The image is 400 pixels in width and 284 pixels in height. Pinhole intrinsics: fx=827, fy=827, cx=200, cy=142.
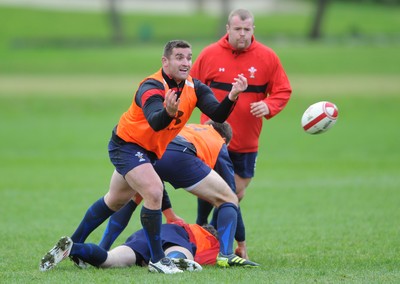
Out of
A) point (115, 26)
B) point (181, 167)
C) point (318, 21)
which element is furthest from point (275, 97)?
point (115, 26)

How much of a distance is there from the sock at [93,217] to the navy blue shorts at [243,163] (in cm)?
206

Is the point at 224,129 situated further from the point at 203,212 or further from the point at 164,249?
the point at 164,249

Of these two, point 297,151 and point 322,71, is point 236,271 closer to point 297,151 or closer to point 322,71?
point 297,151

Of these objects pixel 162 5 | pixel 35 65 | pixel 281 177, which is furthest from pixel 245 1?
pixel 281 177

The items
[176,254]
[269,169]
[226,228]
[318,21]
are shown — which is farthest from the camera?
[318,21]

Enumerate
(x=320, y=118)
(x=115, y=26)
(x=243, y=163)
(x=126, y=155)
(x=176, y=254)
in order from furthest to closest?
(x=115, y=26), (x=243, y=163), (x=320, y=118), (x=176, y=254), (x=126, y=155)

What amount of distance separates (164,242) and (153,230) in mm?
496

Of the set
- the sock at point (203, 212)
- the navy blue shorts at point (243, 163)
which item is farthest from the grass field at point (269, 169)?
the navy blue shorts at point (243, 163)

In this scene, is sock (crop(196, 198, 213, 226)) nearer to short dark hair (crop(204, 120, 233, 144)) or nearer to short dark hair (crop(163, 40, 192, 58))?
short dark hair (crop(204, 120, 233, 144))

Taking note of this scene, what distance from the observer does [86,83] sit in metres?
38.7

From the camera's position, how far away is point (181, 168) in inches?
313

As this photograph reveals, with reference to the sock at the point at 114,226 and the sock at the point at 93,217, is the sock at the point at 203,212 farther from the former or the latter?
the sock at the point at 93,217

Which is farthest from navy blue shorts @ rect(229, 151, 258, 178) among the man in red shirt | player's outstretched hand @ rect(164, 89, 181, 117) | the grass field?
player's outstretched hand @ rect(164, 89, 181, 117)

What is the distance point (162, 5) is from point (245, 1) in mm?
7881
